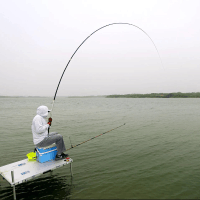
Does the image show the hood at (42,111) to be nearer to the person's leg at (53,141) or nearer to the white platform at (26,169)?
the person's leg at (53,141)

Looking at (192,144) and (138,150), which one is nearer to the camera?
(138,150)

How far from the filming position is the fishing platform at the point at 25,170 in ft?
12.6

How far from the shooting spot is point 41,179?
536cm

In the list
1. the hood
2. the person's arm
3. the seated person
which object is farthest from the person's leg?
the hood

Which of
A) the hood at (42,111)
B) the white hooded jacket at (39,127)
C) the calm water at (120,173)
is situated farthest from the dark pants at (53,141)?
the calm water at (120,173)

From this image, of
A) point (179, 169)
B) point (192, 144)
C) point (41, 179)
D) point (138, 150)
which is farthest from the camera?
point (192, 144)

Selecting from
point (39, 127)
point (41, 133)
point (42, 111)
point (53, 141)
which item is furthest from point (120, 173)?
point (42, 111)

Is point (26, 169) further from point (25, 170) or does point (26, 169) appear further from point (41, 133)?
point (41, 133)

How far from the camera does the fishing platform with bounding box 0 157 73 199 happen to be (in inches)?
151

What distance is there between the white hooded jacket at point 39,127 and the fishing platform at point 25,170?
65cm

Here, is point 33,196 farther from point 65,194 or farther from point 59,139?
point 59,139

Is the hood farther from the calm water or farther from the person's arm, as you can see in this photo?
the calm water

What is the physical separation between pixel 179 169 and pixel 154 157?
1312 mm

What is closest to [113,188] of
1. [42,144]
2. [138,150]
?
[42,144]
